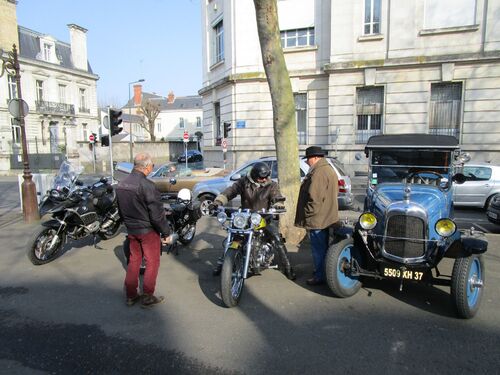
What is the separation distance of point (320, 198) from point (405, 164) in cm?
303

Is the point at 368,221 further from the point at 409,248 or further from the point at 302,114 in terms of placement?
the point at 302,114

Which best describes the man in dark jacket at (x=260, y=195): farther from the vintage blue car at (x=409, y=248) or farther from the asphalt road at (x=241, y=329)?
the vintage blue car at (x=409, y=248)

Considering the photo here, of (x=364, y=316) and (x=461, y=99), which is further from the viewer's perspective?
(x=461, y=99)

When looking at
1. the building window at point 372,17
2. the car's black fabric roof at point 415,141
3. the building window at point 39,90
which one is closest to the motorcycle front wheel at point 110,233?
the car's black fabric roof at point 415,141

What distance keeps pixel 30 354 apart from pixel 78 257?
3153 mm

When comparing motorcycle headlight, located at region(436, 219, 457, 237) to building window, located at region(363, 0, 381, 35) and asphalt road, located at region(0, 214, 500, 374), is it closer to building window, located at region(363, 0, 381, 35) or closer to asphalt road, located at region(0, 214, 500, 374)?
asphalt road, located at region(0, 214, 500, 374)

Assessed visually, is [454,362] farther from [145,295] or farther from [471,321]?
[145,295]

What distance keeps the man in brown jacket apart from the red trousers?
6.24ft

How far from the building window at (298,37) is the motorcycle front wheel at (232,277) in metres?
17.8

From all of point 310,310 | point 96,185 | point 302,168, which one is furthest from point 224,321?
point 302,168

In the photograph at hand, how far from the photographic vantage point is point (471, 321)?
3.88m

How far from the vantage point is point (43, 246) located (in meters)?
6.05

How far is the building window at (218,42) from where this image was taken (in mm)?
22797

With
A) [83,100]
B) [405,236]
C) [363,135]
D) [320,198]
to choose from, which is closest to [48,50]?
[83,100]
